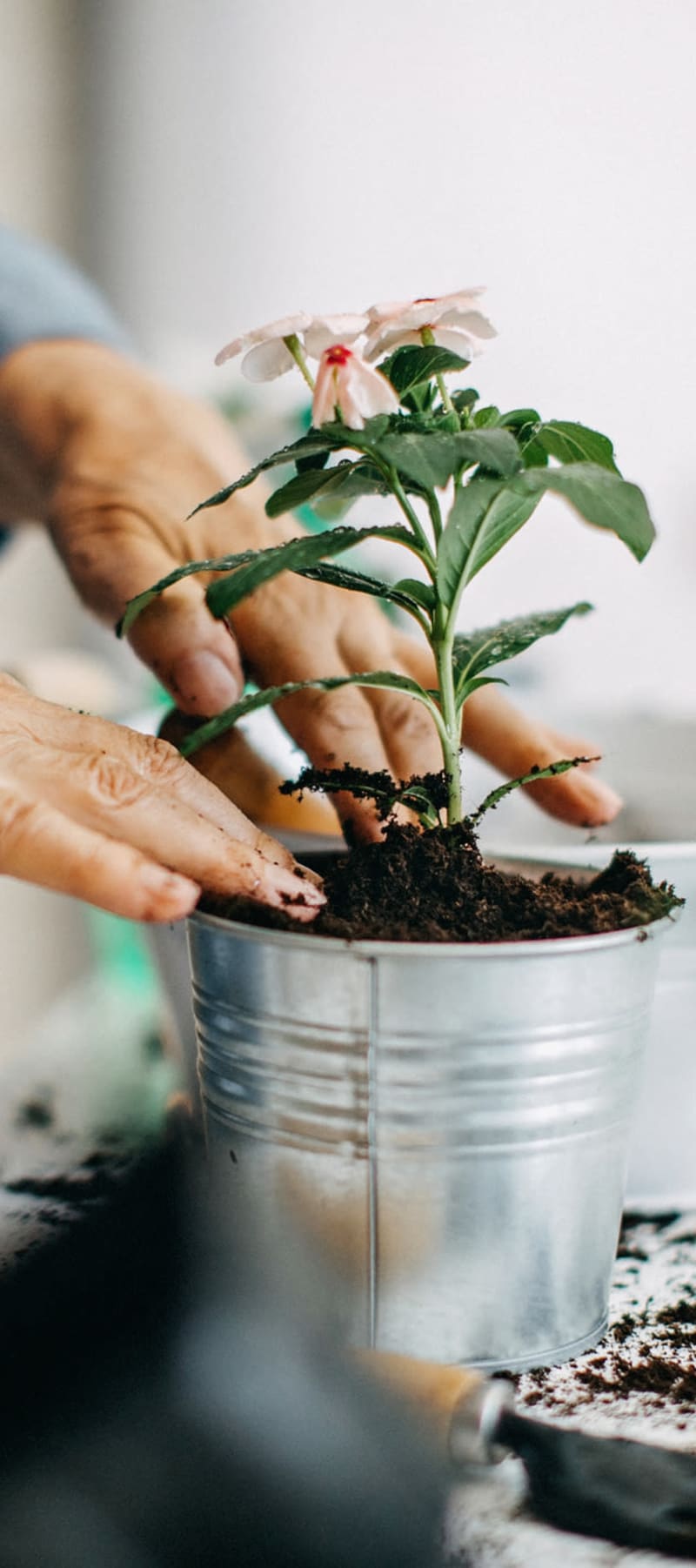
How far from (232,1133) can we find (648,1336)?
279 millimetres

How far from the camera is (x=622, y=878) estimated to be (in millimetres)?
684

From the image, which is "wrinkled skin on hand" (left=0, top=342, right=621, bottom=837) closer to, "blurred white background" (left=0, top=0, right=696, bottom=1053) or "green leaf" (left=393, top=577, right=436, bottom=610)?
"green leaf" (left=393, top=577, right=436, bottom=610)

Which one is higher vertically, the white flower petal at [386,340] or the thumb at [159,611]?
the white flower petal at [386,340]

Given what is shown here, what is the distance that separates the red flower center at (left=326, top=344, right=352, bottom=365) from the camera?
0.60m

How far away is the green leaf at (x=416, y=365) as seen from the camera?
62cm

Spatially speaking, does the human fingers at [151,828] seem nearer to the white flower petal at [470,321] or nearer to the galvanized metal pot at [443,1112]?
the galvanized metal pot at [443,1112]

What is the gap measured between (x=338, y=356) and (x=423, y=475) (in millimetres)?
114

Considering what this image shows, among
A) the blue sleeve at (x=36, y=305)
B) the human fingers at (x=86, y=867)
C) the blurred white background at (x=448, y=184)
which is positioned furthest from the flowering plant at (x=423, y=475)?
the blurred white background at (x=448, y=184)

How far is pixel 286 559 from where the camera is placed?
23.2 inches

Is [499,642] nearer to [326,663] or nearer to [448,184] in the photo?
[326,663]

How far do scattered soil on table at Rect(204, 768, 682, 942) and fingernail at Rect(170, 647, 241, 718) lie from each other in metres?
0.16

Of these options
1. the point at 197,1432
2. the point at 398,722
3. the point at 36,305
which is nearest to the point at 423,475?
the point at 398,722

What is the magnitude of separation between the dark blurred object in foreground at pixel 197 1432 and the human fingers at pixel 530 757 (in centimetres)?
40

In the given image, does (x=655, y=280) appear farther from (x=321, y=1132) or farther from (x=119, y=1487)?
(x=119, y=1487)
